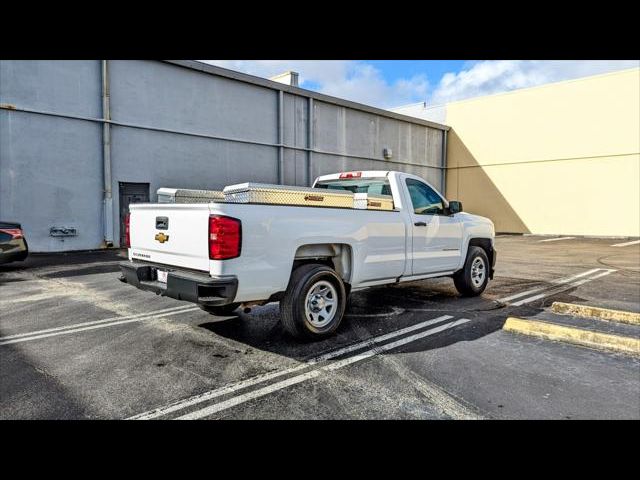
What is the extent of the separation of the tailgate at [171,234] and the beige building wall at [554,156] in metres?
23.9

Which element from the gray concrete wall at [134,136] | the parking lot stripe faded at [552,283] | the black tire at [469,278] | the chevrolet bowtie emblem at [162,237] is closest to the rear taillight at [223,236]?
the chevrolet bowtie emblem at [162,237]

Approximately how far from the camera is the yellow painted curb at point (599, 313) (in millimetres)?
5668

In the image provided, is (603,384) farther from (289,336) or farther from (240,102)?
(240,102)

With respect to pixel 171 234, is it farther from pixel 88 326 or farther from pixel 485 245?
pixel 485 245

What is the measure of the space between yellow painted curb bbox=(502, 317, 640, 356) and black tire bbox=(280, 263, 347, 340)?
235cm

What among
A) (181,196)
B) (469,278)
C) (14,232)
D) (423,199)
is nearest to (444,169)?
(469,278)

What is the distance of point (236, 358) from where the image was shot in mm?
4375

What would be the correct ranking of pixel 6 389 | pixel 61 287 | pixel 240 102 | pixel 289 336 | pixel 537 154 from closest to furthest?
pixel 6 389
pixel 289 336
pixel 61 287
pixel 240 102
pixel 537 154

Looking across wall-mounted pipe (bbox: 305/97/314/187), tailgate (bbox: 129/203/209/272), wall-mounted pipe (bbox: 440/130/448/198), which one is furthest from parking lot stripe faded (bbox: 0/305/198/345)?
wall-mounted pipe (bbox: 440/130/448/198)

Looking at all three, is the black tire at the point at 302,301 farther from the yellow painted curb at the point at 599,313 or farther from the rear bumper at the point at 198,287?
the yellow painted curb at the point at 599,313
